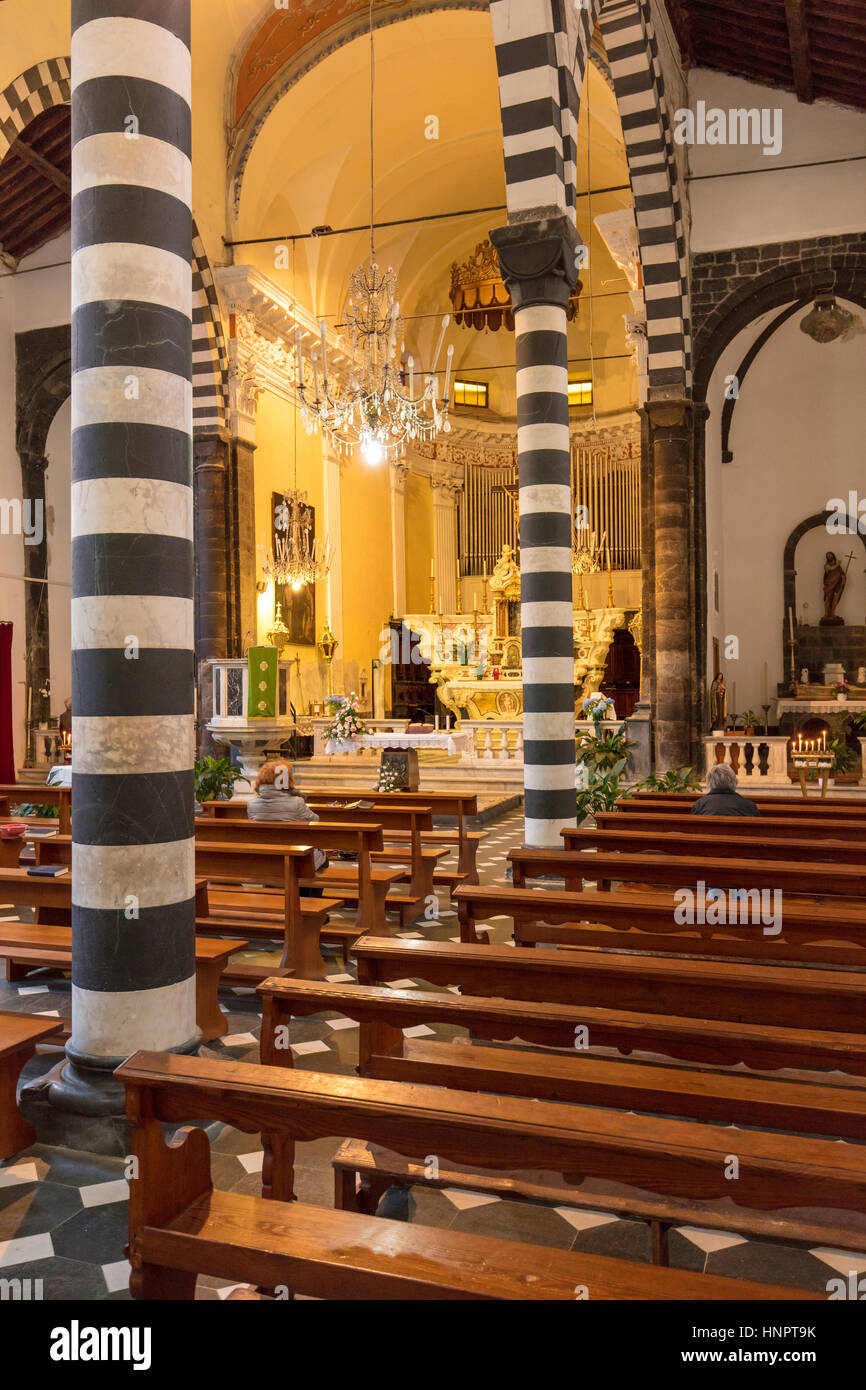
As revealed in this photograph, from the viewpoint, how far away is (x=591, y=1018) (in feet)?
8.82

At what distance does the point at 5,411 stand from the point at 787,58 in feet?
36.6

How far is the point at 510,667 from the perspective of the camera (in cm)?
1831

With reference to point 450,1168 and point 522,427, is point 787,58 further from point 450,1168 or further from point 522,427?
point 450,1168

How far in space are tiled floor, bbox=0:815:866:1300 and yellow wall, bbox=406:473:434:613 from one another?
1839cm

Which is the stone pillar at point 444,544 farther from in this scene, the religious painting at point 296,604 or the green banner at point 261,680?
the green banner at point 261,680

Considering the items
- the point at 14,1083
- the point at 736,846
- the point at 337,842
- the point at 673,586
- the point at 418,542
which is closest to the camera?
the point at 14,1083

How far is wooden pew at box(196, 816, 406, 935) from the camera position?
5.49 metres

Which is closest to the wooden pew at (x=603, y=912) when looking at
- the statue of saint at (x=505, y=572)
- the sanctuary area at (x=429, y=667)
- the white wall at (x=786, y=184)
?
the sanctuary area at (x=429, y=667)

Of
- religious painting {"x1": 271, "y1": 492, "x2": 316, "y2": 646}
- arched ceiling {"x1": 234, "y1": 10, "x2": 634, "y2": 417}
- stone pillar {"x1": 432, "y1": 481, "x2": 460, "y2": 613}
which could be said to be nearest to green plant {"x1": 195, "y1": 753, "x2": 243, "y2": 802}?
religious painting {"x1": 271, "y1": 492, "x2": 316, "y2": 646}

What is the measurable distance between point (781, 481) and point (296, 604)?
807cm

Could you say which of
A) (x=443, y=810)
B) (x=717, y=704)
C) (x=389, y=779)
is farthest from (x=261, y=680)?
(x=717, y=704)

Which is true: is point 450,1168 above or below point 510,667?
below

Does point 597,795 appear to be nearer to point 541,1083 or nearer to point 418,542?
point 541,1083

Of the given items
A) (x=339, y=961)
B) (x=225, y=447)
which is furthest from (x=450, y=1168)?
(x=225, y=447)
